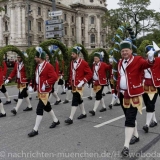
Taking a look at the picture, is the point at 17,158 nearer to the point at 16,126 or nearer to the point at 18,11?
the point at 16,126

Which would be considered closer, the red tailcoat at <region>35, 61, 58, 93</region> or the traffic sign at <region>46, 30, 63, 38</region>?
the red tailcoat at <region>35, 61, 58, 93</region>

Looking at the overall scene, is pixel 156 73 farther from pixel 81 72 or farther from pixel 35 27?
pixel 35 27

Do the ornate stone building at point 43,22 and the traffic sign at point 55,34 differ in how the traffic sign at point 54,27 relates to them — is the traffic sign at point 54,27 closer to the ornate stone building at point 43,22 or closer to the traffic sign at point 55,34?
the traffic sign at point 55,34

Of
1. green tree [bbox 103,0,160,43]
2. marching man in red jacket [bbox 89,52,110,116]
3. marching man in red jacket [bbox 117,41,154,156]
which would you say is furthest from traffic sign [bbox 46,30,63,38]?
green tree [bbox 103,0,160,43]

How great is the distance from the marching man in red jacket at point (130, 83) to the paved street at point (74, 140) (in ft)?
1.67

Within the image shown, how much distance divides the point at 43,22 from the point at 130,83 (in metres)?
65.1

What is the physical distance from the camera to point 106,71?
8.50 meters

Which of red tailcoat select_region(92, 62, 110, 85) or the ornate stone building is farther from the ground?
the ornate stone building

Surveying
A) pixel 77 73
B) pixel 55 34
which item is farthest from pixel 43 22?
pixel 77 73

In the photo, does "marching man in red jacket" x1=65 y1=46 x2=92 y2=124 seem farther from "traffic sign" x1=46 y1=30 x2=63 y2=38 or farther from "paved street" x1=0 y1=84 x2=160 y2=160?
"traffic sign" x1=46 y1=30 x2=63 y2=38

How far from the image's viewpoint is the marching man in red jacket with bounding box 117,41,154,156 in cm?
459

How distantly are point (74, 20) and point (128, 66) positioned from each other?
75.1 metres

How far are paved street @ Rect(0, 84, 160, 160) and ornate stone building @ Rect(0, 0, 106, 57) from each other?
165 ft

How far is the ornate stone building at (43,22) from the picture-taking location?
6003cm
